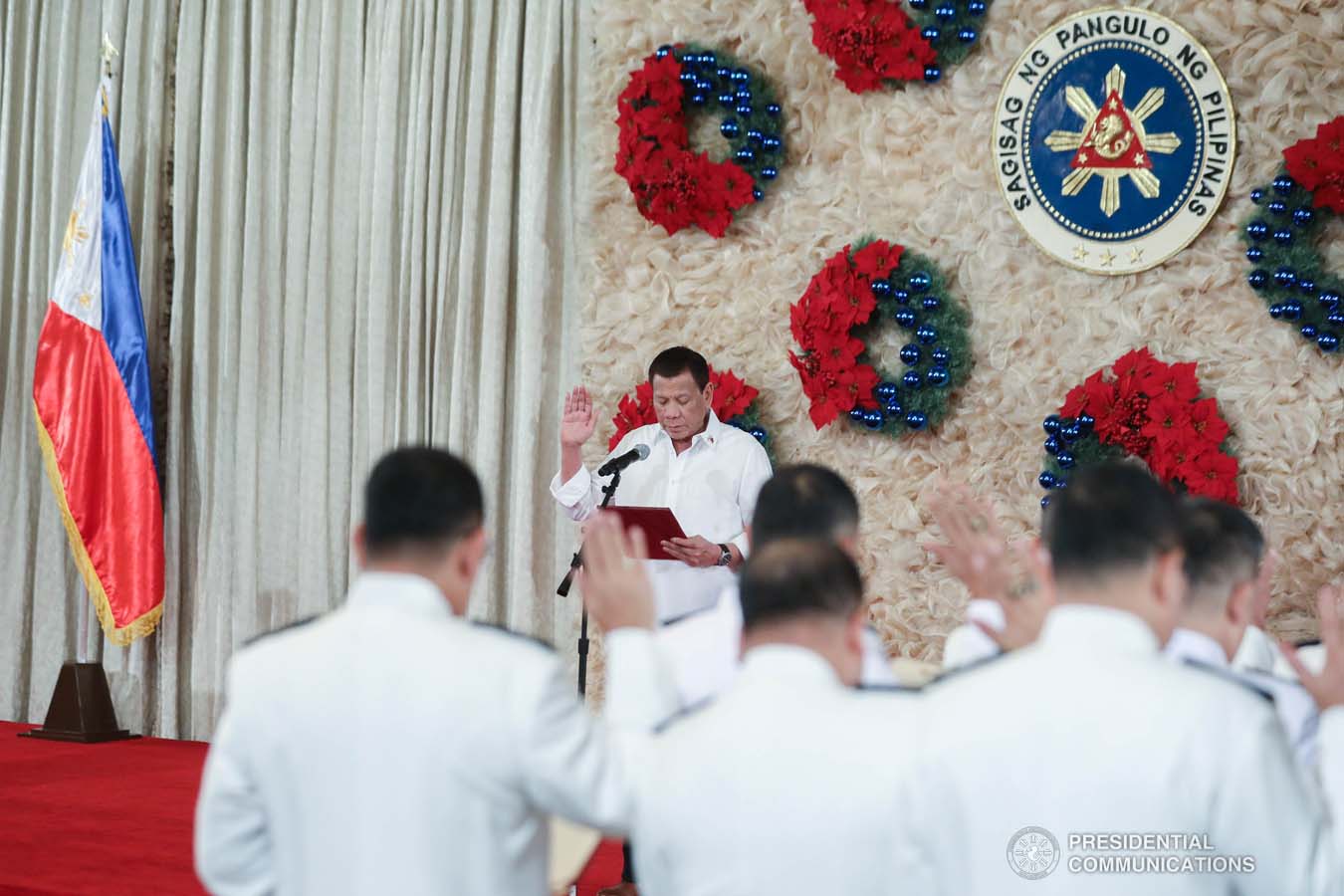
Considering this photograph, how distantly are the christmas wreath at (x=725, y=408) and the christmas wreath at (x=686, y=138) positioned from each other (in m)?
0.65

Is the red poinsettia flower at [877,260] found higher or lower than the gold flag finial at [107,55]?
lower

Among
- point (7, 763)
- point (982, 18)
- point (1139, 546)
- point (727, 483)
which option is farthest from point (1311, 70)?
point (7, 763)

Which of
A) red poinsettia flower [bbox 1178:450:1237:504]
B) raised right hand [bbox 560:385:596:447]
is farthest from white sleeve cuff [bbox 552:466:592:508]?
red poinsettia flower [bbox 1178:450:1237:504]

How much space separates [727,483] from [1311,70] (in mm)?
2497

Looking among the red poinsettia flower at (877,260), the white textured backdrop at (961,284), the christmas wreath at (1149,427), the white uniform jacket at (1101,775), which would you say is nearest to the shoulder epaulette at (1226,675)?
the white uniform jacket at (1101,775)

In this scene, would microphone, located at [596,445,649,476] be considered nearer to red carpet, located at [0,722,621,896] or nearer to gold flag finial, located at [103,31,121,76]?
red carpet, located at [0,722,621,896]

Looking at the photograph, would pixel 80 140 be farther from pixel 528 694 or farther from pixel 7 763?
pixel 528 694

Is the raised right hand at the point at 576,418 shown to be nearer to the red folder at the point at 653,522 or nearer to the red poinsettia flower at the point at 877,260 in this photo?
the red folder at the point at 653,522

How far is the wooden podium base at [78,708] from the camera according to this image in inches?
270

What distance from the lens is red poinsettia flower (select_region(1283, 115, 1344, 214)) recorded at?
4797mm

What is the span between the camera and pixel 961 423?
18.4 feet

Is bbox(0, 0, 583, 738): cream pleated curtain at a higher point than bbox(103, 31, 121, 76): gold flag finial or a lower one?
lower

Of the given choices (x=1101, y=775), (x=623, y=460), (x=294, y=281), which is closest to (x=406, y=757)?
(x=1101, y=775)

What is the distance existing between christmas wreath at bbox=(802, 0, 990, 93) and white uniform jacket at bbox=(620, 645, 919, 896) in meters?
4.19
